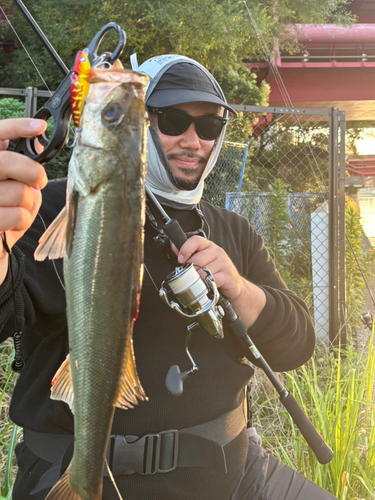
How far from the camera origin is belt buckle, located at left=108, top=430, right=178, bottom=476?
6.63ft

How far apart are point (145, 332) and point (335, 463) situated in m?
1.67

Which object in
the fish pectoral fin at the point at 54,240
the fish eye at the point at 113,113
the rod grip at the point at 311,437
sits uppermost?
the fish eye at the point at 113,113

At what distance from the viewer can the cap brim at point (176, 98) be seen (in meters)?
2.56

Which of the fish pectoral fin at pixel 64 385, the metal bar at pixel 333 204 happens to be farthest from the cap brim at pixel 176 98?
the metal bar at pixel 333 204

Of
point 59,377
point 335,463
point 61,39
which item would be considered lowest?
point 335,463

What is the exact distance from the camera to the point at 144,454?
80.6 inches

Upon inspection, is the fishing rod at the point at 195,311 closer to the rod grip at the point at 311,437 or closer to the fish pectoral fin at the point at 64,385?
the rod grip at the point at 311,437

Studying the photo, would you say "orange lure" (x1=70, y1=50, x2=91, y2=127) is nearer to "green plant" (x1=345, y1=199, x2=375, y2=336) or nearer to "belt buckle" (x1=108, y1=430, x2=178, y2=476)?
→ "belt buckle" (x1=108, y1=430, x2=178, y2=476)

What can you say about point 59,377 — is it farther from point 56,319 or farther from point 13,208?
point 56,319

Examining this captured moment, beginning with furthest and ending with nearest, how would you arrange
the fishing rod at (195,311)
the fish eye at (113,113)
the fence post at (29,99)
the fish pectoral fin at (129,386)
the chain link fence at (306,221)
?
the chain link fence at (306,221), the fence post at (29,99), the fishing rod at (195,311), the fish pectoral fin at (129,386), the fish eye at (113,113)

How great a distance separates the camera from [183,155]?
2668 mm

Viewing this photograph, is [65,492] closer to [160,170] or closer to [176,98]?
[160,170]

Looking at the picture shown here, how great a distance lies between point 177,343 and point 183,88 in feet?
4.49

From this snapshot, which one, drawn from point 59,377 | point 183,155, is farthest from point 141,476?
point 183,155
